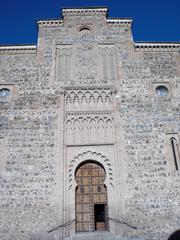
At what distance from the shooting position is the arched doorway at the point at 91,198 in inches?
430

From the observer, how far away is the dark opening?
1130 centimetres

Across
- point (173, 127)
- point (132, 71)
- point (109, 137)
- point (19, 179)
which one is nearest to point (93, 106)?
point (109, 137)

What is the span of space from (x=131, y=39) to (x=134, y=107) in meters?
3.91

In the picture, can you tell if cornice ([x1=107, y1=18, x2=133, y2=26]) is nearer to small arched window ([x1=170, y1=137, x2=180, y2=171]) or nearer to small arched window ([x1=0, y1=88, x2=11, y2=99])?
small arched window ([x1=0, y1=88, x2=11, y2=99])

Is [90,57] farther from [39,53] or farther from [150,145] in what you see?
[150,145]

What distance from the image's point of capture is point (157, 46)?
14.1 metres

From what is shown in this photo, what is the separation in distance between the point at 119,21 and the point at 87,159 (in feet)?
25.3

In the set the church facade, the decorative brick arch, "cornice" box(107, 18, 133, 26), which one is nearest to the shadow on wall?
the church facade

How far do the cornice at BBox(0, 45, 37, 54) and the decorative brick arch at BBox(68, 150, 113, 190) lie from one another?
5.95 m

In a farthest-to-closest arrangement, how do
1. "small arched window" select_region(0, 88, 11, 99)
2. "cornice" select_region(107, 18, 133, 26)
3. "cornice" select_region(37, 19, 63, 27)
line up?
"cornice" select_region(107, 18, 133, 26) < "cornice" select_region(37, 19, 63, 27) < "small arched window" select_region(0, 88, 11, 99)

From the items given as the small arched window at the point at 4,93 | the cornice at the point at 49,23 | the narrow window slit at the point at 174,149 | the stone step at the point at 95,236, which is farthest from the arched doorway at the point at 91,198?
the cornice at the point at 49,23

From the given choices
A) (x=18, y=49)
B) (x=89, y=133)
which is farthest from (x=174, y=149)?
(x=18, y=49)

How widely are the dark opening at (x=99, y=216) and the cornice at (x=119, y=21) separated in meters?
9.24

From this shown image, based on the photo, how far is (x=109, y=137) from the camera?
12.1 meters
